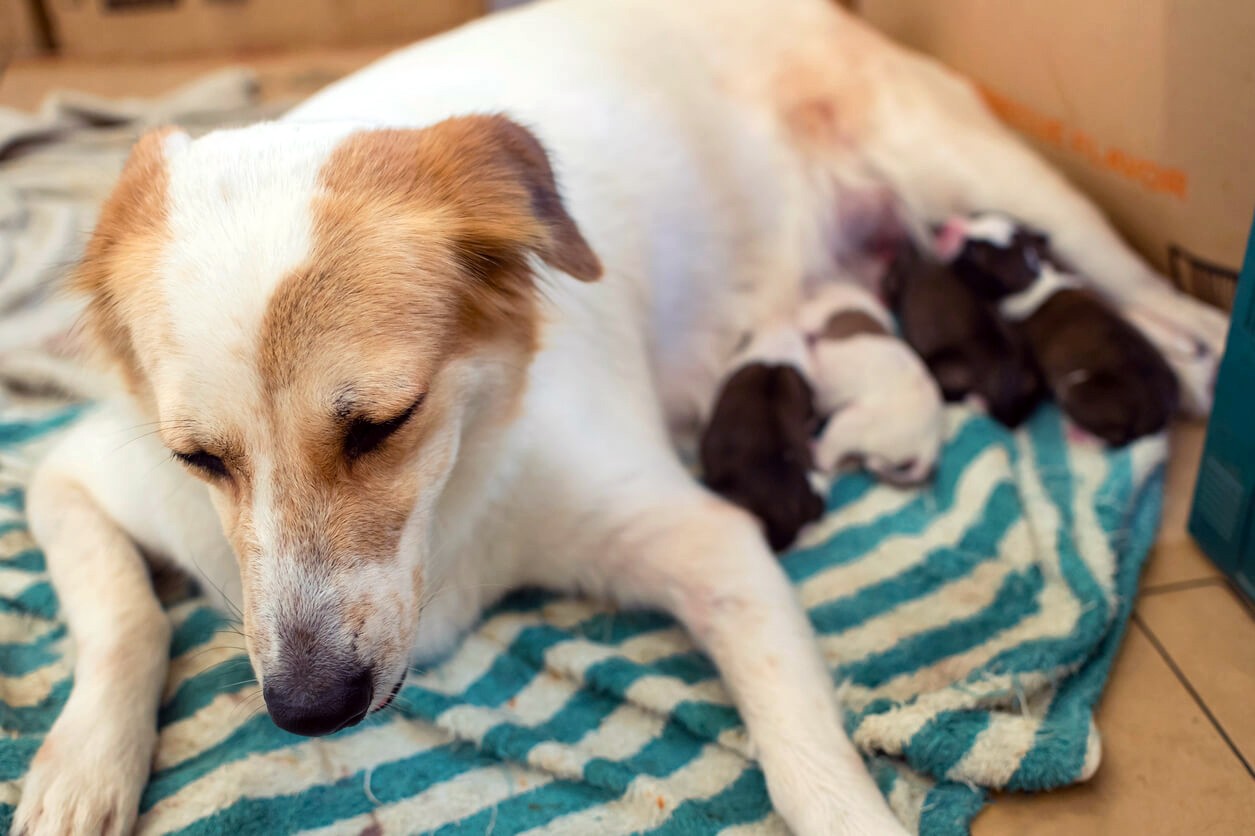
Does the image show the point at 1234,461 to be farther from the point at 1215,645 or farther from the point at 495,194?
the point at 495,194

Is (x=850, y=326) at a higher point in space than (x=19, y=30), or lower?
lower

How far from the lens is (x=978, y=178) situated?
274 cm

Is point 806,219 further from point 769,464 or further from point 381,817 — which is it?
point 381,817

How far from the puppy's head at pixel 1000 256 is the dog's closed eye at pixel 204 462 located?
2012 mm

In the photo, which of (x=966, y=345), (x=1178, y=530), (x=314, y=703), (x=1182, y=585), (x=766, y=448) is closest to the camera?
(x=314, y=703)

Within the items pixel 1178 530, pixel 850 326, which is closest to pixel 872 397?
pixel 850 326

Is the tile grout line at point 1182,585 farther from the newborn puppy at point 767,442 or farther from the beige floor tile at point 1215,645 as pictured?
the newborn puppy at point 767,442

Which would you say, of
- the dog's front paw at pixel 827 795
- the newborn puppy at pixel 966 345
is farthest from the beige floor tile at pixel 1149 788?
the newborn puppy at pixel 966 345

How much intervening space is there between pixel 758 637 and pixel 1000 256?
145 cm

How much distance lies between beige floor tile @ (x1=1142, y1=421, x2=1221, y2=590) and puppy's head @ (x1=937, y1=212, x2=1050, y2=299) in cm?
57

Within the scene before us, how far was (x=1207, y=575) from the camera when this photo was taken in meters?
1.95

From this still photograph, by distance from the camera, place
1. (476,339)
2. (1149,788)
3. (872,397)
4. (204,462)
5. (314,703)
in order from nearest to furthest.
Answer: (314,703) < (204,462) < (476,339) < (1149,788) < (872,397)

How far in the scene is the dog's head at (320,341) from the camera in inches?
48.6

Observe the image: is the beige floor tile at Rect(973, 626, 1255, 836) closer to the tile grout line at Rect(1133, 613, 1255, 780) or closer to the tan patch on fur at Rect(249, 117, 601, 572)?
the tile grout line at Rect(1133, 613, 1255, 780)
